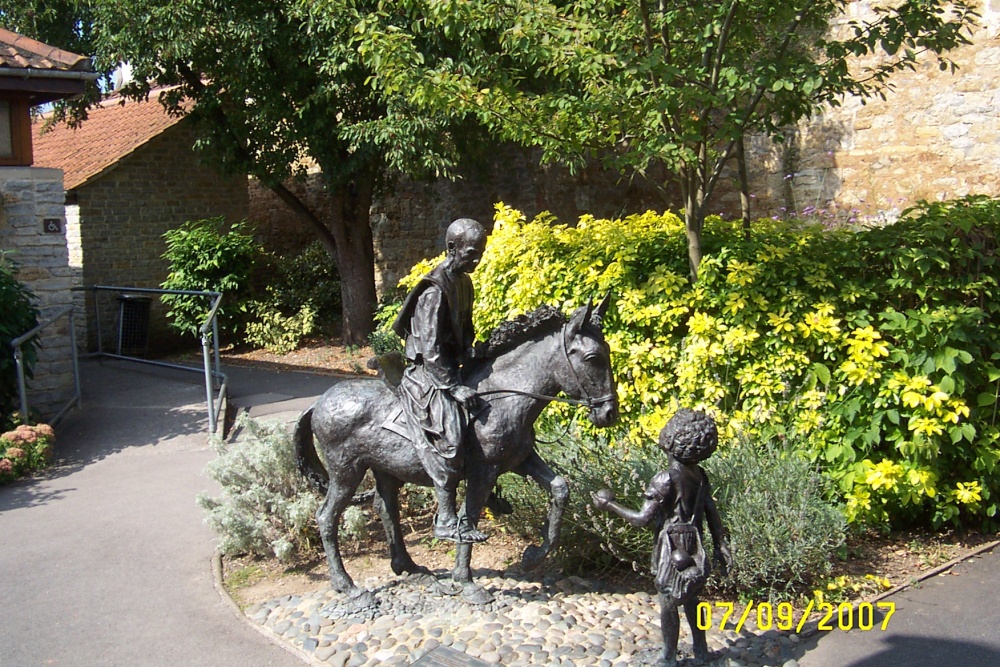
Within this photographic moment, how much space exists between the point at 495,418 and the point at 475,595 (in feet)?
3.68

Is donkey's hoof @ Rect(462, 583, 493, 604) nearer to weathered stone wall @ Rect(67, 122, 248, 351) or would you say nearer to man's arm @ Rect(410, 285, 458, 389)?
man's arm @ Rect(410, 285, 458, 389)

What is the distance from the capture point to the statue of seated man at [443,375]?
5.00m

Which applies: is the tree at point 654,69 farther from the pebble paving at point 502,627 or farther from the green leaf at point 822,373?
the pebble paving at point 502,627

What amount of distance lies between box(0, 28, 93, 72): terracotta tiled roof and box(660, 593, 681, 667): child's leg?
982 cm

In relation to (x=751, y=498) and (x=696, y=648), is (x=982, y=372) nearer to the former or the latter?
(x=751, y=498)

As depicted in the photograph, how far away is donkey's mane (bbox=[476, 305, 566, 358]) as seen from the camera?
16.6ft

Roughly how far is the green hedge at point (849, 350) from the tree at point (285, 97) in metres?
6.05

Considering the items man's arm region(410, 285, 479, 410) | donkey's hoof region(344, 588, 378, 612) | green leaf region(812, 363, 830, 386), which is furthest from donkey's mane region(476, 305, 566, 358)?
green leaf region(812, 363, 830, 386)

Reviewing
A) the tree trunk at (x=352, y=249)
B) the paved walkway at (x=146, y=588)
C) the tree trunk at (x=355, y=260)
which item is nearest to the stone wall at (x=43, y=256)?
the paved walkway at (x=146, y=588)

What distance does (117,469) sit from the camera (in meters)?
9.02

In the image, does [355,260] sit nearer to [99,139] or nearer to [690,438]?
[99,139]

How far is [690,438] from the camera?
13.8ft

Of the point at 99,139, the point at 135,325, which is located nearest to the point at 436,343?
the point at 135,325

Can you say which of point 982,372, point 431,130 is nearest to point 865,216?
point 431,130
